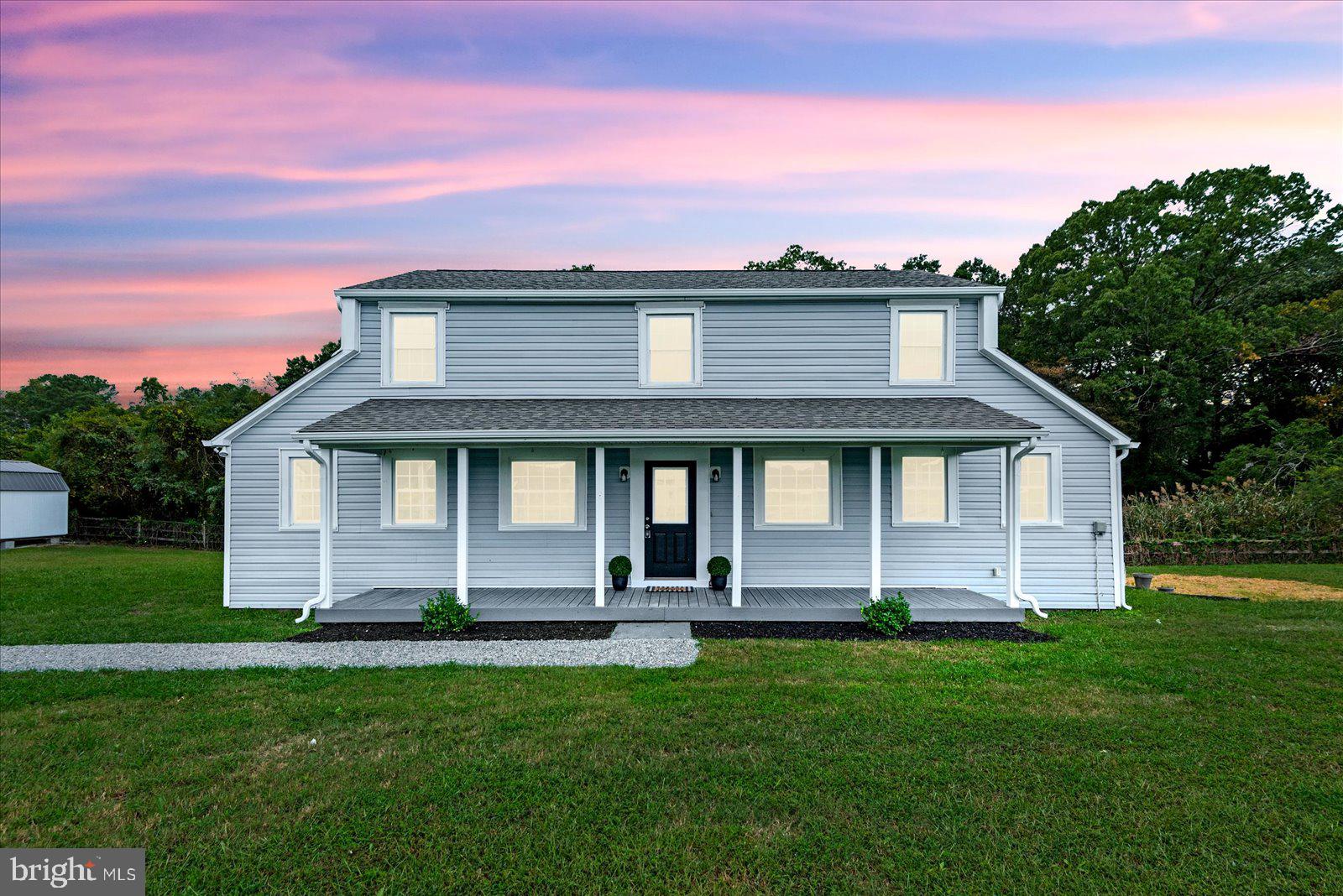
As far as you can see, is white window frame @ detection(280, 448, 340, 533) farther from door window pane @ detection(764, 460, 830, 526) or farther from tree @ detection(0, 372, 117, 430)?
tree @ detection(0, 372, 117, 430)

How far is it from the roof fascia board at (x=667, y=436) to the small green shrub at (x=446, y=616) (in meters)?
2.36

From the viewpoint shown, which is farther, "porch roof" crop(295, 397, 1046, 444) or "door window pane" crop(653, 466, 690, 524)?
"door window pane" crop(653, 466, 690, 524)

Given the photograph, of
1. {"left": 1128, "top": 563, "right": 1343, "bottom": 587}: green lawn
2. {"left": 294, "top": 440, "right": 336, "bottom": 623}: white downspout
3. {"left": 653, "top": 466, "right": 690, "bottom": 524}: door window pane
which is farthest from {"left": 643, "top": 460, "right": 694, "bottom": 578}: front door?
{"left": 1128, "top": 563, "right": 1343, "bottom": 587}: green lawn

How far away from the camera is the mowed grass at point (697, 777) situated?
3.16 m

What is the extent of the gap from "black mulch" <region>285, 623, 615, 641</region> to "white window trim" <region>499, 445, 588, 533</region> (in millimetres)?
2003

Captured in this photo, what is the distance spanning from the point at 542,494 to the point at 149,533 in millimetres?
21848

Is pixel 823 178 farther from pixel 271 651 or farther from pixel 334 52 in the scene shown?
pixel 271 651

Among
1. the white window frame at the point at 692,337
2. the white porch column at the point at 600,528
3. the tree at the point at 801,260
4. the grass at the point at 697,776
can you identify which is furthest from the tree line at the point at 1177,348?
the white porch column at the point at 600,528

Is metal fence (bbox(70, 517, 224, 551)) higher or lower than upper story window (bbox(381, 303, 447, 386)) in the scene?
lower

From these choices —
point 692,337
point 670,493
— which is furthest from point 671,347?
point 670,493

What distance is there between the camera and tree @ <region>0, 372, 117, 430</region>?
5428 centimetres

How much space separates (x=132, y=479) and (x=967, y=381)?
2971 centimetres

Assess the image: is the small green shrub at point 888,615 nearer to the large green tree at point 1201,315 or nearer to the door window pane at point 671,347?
the door window pane at point 671,347

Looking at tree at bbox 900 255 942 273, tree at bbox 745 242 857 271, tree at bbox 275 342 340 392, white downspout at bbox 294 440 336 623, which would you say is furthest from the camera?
tree at bbox 275 342 340 392
